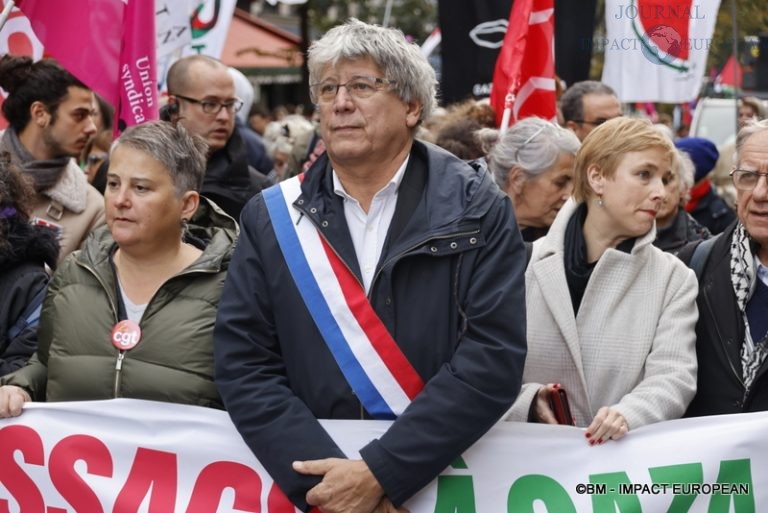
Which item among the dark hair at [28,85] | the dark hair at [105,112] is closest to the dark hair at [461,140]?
the dark hair at [28,85]

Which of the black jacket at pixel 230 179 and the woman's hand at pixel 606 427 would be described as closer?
the woman's hand at pixel 606 427

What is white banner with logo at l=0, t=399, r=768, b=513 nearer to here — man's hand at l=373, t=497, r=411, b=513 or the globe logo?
man's hand at l=373, t=497, r=411, b=513

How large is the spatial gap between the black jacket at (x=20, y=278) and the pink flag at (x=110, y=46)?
46.0 inches

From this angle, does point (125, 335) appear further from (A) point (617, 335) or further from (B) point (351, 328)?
(A) point (617, 335)

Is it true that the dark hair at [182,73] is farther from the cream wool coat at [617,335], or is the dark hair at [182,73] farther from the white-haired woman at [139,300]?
the cream wool coat at [617,335]

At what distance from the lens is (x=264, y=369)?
11.9 feet

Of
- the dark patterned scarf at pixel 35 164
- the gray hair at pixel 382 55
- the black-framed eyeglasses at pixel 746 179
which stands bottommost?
the dark patterned scarf at pixel 35 164

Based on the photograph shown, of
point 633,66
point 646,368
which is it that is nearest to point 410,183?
point 646,368

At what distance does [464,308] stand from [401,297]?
19 cm

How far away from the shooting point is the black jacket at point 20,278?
4262 mm

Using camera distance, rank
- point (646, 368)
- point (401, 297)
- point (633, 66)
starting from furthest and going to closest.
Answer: point (633, 66), point (646, 368), point (401, 297)

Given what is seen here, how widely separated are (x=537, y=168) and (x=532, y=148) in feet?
0.31

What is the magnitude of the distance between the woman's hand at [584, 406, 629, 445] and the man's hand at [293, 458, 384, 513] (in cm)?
69

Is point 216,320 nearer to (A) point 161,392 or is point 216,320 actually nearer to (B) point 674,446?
(A) point 161,392
